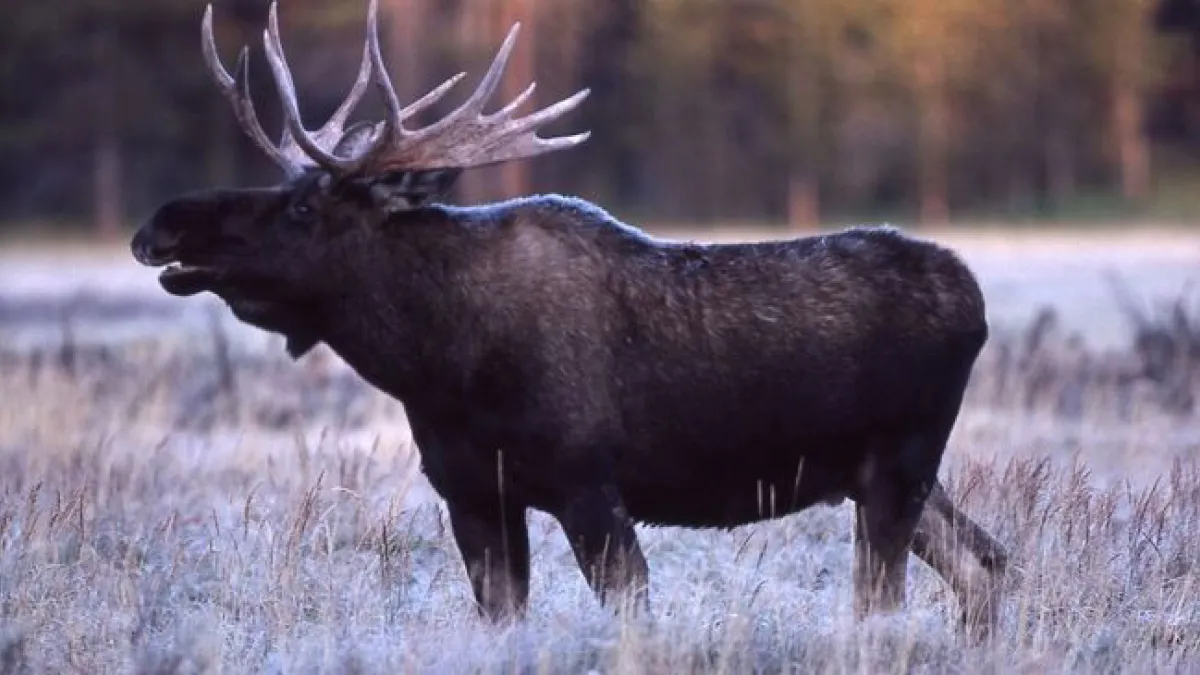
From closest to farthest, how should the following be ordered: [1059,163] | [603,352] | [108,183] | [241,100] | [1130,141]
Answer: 1. [603,352]
2. [241,100]
3. [108,183]
4. [1059,163]
5. [1130,141]

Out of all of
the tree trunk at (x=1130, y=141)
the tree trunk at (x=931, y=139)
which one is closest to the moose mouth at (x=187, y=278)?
the tree trunk at (x=931, y=139)

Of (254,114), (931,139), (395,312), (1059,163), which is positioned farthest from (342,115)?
(1059,163)

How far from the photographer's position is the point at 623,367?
6977 mm

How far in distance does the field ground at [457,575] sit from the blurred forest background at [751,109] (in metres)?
43.7

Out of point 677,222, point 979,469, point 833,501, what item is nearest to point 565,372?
point 833,501

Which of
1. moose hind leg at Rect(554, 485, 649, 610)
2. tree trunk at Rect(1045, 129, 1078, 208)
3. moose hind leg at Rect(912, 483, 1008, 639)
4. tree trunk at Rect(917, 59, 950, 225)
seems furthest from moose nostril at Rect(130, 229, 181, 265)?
tree trunk at Rect(1045, 129, 1078, 208)

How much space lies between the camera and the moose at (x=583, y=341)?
682 cm

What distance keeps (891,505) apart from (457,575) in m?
2.14

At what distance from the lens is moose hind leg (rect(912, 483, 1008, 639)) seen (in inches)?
286

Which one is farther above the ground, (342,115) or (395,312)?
(342,115)

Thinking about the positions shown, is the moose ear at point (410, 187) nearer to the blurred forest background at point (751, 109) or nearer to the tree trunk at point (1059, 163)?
the blurred forest background at point (751, 109)

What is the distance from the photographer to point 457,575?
8.30 m

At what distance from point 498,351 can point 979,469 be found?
3077 millimetres

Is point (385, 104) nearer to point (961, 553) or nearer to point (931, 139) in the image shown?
point (961, 553)
